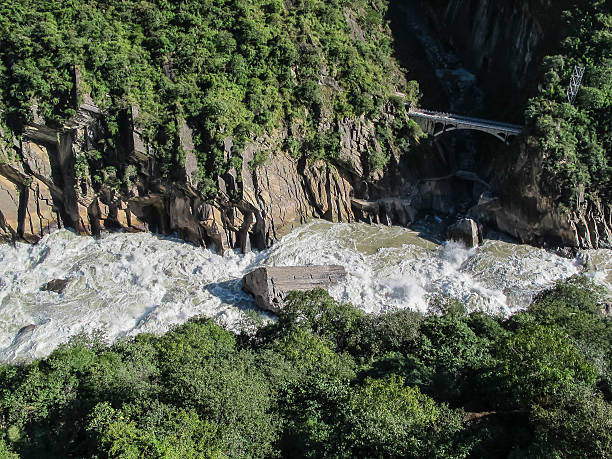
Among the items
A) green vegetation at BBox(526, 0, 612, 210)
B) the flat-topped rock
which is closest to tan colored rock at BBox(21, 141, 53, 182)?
the flat-topped rock

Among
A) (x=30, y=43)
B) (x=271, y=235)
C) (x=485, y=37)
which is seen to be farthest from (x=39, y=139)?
(x=485, y=37)

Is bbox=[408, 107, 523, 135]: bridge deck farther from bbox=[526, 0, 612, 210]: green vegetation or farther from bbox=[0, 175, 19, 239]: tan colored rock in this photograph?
bbox=[0, 175, 19, 239]: tan colored rock

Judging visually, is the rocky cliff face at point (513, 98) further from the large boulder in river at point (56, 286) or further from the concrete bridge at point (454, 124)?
the large boulder in river at point (56, 286)

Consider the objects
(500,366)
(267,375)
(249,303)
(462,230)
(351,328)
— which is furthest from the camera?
(462,230)

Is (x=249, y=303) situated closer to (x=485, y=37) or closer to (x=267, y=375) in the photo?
(x=267, y=375)

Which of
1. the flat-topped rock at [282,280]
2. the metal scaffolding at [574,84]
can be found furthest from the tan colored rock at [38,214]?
the metal scaffolding at [574,84]

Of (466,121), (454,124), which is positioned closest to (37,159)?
(454,124)
